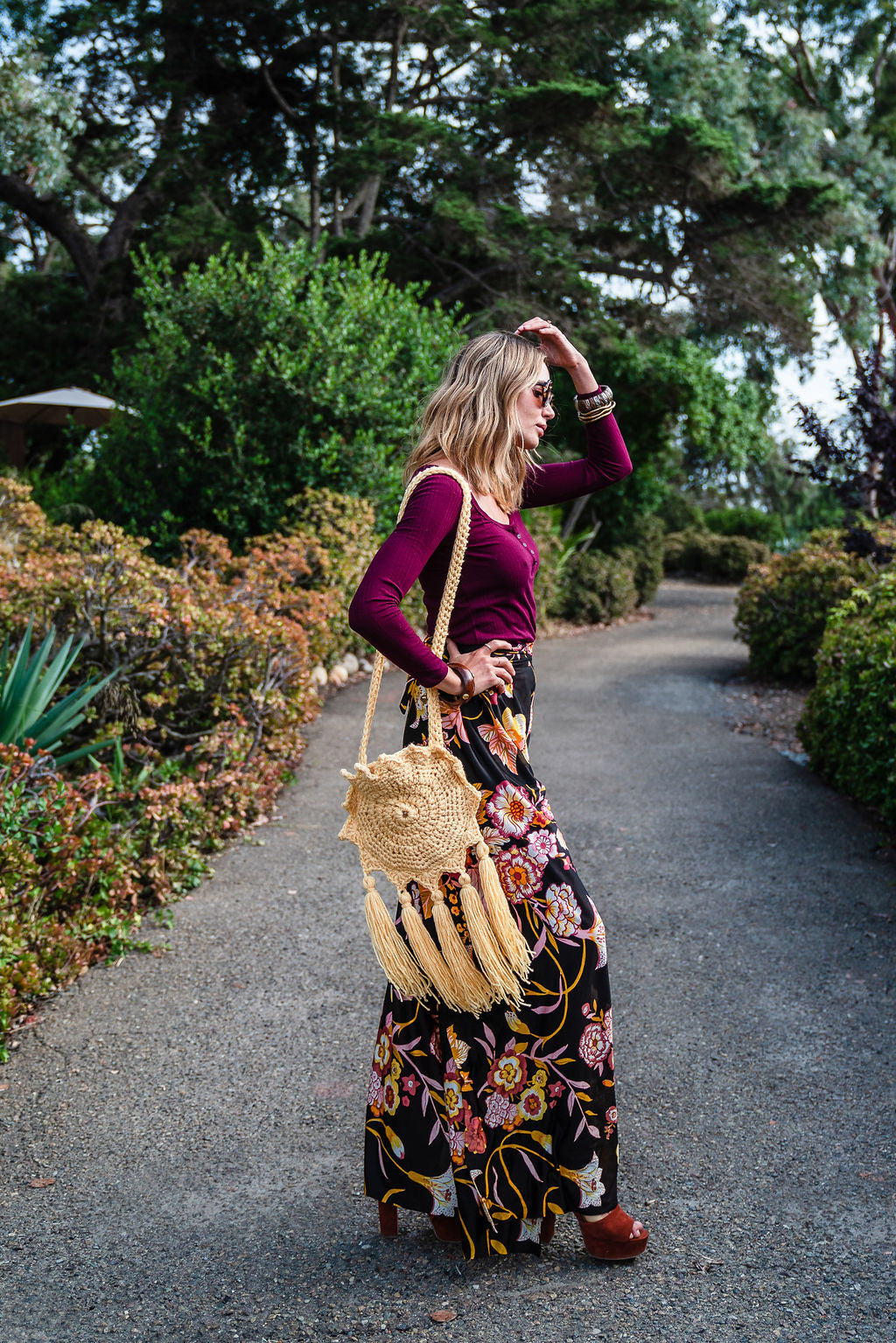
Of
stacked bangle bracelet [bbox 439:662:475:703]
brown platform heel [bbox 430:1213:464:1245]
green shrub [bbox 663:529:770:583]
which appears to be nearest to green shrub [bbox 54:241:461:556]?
stacked bangle bracelet [bbox 439:662:475:703]

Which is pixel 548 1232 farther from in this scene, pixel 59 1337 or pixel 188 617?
pixel 188 617

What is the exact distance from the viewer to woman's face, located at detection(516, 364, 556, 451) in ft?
7.62

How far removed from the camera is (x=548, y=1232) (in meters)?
2.29

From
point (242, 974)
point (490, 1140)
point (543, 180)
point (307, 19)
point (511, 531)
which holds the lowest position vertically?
point (242, 974)

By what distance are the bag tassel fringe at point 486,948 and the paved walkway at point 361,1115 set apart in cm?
68

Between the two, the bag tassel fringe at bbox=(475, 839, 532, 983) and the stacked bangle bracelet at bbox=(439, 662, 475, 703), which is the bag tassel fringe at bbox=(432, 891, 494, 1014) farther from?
the stacked bangle bracelet at bbox=(439, 662, 475, 703)

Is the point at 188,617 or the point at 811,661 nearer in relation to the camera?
the point at 188,617

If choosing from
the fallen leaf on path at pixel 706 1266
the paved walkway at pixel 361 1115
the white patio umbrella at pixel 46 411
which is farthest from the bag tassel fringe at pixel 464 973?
the white patio umbrella at pixel 46 411

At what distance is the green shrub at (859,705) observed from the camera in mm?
5270

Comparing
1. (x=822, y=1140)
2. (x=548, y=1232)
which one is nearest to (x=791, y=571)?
(x=822, y=1140)

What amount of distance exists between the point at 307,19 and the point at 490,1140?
16366mm

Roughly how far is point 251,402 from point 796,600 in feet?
17.3

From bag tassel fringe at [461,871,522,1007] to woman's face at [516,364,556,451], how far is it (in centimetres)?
99

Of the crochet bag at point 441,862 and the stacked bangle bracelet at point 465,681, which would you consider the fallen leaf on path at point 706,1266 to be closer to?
the crochet bag at point 441,862
